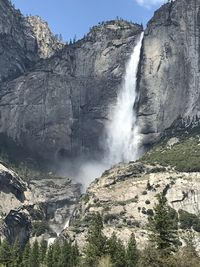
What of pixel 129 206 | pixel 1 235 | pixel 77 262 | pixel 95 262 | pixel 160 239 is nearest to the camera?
pixel 160 239

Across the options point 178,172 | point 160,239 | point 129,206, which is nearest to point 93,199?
point 129,206

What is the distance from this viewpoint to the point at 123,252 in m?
116

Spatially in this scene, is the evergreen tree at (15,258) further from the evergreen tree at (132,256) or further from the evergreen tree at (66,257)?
the evergreen tree at (132,256)

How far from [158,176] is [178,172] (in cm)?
763

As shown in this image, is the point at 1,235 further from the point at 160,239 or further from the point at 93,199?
the point at 160,239

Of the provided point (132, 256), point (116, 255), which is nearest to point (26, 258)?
point (132, 256)

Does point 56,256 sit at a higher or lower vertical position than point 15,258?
higher

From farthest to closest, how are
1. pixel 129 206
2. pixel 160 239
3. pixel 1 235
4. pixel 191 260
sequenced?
pixel 1 235, pixel 129 206, pixel 160 239, pixel 191 260

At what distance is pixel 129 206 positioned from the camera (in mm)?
183875

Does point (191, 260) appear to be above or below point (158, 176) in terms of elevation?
below

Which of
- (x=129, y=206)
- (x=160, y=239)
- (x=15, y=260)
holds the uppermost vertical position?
(x=129, y=206)

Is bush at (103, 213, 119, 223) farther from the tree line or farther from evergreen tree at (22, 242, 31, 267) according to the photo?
evergreen tree at (22, 242, 31, 267)

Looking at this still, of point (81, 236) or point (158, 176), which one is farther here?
point (158, 176)

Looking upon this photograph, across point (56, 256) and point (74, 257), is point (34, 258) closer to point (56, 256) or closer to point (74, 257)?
point (56, 256)
